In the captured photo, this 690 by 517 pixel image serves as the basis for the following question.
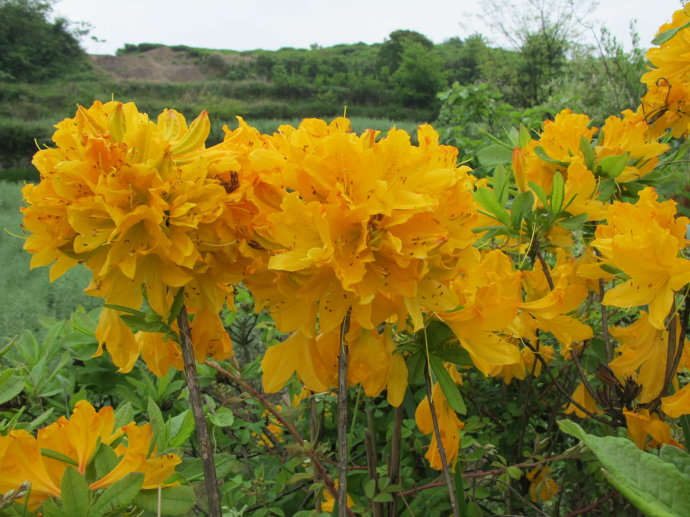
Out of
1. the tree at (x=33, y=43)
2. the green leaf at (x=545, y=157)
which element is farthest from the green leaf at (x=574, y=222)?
the tree at (x=33, y=43)

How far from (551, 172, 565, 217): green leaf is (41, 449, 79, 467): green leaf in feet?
2.29

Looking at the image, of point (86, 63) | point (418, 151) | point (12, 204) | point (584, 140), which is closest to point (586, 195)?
point (584, 140)

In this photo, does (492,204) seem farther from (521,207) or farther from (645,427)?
(645,427)

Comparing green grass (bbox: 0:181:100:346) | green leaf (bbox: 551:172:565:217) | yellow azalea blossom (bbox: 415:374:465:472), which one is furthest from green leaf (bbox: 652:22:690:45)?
green grass (bbox: 0:181:100:346)

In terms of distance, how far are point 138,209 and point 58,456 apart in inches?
10.0

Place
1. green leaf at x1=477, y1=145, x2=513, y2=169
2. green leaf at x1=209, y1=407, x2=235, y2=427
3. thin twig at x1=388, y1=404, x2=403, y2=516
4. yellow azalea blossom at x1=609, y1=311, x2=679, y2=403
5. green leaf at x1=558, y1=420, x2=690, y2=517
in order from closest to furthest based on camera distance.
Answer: green leaf at x1=558, y1=420, x2=690, y2=517, thin twig at x1=388, y1=404, x2=403, y2=516, yellow azalea blossom at x1=609, y1=311, x2=679, y2=403, green leaf at x1=209, y1=407, x2=235, y2=427, green leaf at x1=477, y1=145, x2=513, y2=169

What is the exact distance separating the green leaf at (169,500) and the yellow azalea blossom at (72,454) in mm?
11

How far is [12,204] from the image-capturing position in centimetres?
539

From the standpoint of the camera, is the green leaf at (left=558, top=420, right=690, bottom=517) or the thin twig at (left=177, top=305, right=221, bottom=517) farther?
the thin twig at (left=177, top=305, right=221, bottom=517)

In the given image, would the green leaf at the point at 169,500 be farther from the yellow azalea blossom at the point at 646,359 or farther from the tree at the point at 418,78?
Result: the tree at the point at 418,78

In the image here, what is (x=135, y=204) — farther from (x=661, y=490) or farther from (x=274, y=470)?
(x=274, y=470)

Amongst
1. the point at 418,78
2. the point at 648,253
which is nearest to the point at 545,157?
the point at 648,253

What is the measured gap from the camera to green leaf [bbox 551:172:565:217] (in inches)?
30.1

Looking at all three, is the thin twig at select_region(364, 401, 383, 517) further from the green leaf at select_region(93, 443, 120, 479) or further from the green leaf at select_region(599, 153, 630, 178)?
the green leaf at select_region(599, 153, 630, 178)
